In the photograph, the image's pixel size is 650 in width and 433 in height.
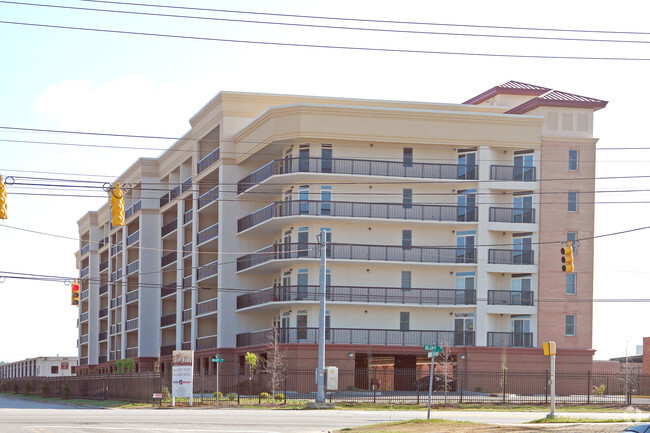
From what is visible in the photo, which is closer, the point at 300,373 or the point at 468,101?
the point at 300,373

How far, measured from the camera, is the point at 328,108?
6475 cm

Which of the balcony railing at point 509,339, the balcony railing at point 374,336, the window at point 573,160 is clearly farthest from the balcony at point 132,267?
the window at point 573,160

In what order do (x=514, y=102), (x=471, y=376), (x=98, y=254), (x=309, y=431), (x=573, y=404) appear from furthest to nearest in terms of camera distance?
(x=98, y=254)
(x=514, y=102)
(x=471, y=376)
(x=573, y=404)
(x=309, y=431)

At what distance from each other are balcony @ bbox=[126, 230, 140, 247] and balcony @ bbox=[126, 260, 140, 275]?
189 cm

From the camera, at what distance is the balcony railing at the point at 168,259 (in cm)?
8550

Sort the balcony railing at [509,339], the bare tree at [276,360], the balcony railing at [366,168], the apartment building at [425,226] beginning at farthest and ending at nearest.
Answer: the balcony railing at [509,339] → the balcony railing at [366,168] → the apartment building at [425,226] → the bare tree at [276,360]

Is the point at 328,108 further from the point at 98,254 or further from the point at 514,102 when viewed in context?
the point at 98,254

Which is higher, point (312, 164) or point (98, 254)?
point (312, 164)

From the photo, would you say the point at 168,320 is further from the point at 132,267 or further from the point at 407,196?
the point at 407,196

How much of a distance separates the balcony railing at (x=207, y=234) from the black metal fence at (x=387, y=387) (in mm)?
10425

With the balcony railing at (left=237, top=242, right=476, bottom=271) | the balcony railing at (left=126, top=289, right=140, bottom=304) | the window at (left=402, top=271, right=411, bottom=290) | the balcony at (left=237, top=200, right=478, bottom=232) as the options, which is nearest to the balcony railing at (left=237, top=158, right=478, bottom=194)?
the balcony at (left=237, top=200, right=478, bottom=232)

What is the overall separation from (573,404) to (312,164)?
23454mm

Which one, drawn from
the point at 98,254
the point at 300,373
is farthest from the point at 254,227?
the point at 98,254

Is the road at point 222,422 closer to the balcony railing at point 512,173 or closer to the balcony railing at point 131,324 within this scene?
the balcony railing at point 512,173
